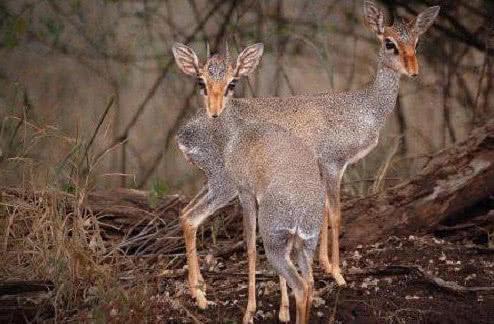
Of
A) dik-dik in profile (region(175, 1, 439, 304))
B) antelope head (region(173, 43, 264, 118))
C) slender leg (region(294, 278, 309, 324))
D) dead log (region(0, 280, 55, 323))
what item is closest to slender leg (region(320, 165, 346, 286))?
dik-dik in profile (region(175, 1, 439, 304))

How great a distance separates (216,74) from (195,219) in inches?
30.0

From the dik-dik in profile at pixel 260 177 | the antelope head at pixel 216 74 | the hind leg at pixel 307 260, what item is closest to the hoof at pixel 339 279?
the dik-dik in profile at pixel 260 177

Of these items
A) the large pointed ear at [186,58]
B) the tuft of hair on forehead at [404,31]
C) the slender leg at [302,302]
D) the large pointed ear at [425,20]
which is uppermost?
the large pointed ear at [425,20]

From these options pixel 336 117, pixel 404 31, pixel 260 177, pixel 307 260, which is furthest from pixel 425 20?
pixel 307 260

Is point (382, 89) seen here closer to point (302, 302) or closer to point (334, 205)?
point (334, 205)

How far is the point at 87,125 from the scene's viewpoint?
22.4ft

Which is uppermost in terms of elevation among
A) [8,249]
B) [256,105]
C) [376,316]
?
[256,105]

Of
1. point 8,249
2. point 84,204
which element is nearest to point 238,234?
point 84,204

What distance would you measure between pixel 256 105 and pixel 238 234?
119cm

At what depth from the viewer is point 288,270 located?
13.6 feet

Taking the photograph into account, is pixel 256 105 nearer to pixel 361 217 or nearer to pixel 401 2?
pixel 361 217

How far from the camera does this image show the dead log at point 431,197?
5.83 metres

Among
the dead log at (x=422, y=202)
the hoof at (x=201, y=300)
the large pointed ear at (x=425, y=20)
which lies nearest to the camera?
the hoof at (x=201, y=300)

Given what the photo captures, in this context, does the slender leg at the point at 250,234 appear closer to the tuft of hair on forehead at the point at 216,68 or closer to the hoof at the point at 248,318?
the hoof at the point at 248,318
